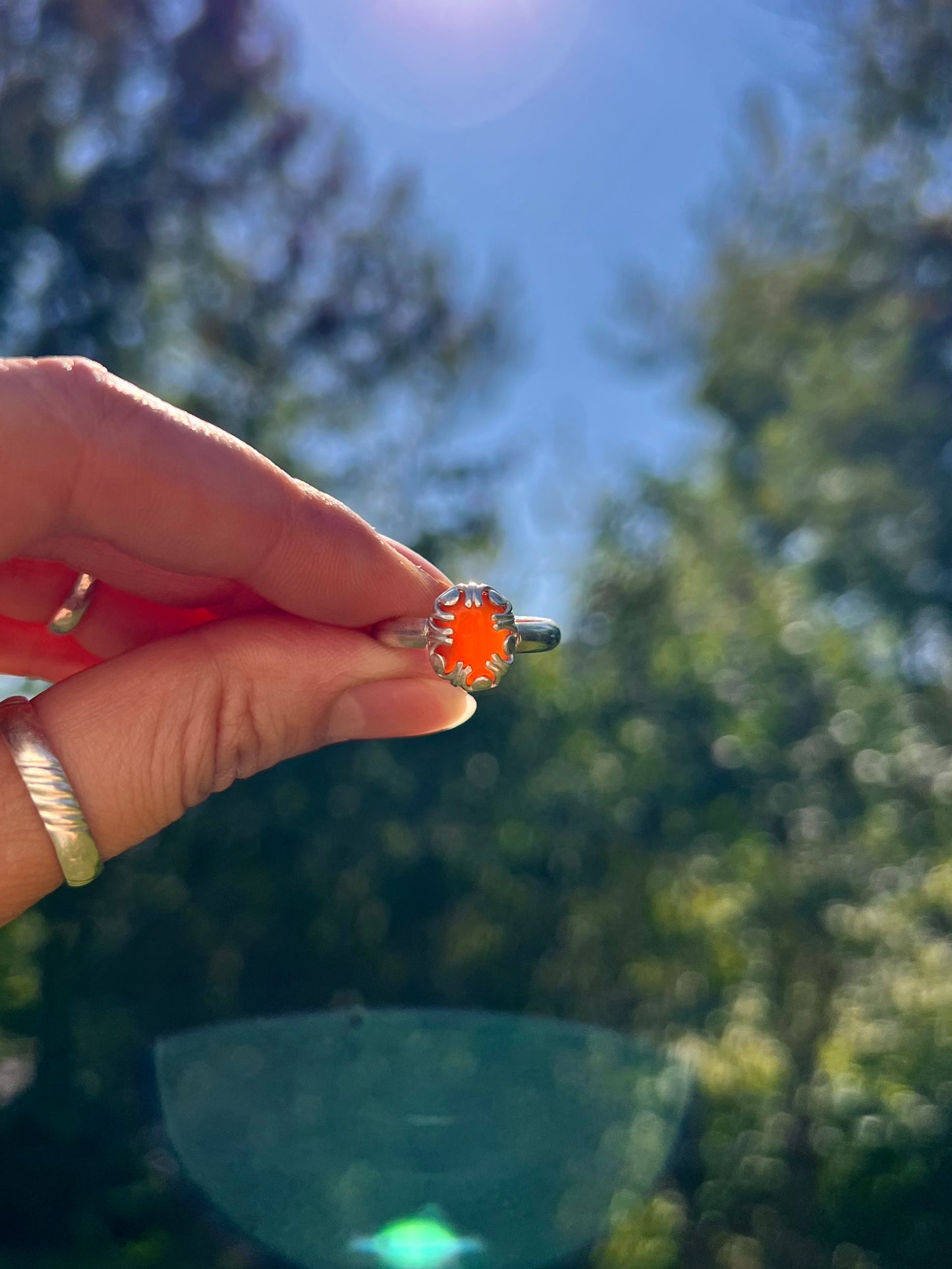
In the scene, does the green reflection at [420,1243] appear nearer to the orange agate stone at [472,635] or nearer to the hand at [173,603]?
the hand at [173,603]

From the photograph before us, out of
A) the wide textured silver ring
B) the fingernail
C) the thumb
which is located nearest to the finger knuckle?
the thumb

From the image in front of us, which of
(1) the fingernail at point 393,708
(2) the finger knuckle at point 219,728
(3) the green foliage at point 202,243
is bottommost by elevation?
(2) the finger knuckle at point 219,728

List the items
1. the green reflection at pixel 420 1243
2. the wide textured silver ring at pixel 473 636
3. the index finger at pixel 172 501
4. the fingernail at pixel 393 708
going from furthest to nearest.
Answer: the green reflection at pixel 420 1243 → the fingernail at pixel 393 708 → the wide textured silver ring at pixel 473 636 → the index finger at pixel 172 501

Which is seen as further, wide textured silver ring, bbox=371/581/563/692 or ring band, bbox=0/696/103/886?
wide textured silver ring, bbox=371/581/563/692

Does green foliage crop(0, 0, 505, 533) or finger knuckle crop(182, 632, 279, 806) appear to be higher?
green foliage crop(0, 0, 505, 533)

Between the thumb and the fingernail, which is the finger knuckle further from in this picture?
the fingernail

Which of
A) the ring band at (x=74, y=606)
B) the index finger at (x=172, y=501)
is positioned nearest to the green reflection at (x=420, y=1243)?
→ the ring band at (x=74, y=606)

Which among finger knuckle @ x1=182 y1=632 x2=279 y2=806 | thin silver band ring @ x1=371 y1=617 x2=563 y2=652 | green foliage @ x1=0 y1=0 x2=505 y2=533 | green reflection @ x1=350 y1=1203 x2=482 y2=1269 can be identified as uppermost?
green foliage @ x1=0 y1=0 x2=505 y2=533

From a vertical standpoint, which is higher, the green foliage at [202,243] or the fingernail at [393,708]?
the green foliage at [202,243]
